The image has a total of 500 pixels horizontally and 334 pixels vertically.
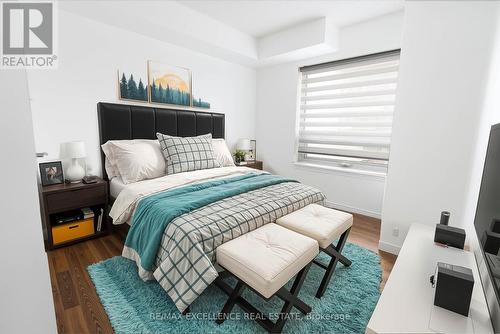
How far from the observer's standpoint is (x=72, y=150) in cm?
226

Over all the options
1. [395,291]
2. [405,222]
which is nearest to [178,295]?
[395,291]

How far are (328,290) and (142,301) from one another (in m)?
1.31

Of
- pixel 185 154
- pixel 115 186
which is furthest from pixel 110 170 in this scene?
pixel 185 154

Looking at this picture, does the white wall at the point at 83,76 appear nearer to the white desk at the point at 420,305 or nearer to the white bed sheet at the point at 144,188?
the white bed sheet at the point at 144,188

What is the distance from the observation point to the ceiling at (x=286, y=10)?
2.58m

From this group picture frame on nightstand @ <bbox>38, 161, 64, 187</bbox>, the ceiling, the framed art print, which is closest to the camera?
picture frame on nightstand @ <bbox>38, 161, 64, 187</bbox>

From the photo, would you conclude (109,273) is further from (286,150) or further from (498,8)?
(498,8)

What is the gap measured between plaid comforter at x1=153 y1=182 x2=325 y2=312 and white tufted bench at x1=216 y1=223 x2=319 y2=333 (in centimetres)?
8

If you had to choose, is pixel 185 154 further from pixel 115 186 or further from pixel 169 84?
pixel 169 84

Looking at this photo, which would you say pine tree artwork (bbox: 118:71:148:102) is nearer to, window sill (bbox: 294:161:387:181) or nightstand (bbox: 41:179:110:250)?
nightstand (bbox: 41:179:110:250)

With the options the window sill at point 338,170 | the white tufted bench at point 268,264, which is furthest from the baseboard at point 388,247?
the white tufted bench at point 268,264

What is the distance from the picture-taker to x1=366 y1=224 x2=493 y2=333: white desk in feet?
3.07

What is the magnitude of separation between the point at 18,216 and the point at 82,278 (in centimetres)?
155

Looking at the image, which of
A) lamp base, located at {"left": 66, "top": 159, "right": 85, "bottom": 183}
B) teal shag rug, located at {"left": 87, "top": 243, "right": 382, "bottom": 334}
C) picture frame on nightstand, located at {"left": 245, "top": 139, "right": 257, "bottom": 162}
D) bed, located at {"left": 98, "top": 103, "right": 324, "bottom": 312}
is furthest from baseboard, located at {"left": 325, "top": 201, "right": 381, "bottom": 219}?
lamp base, located at {"left": 66, "top": 159, "right": 85, "bottom": 183}
